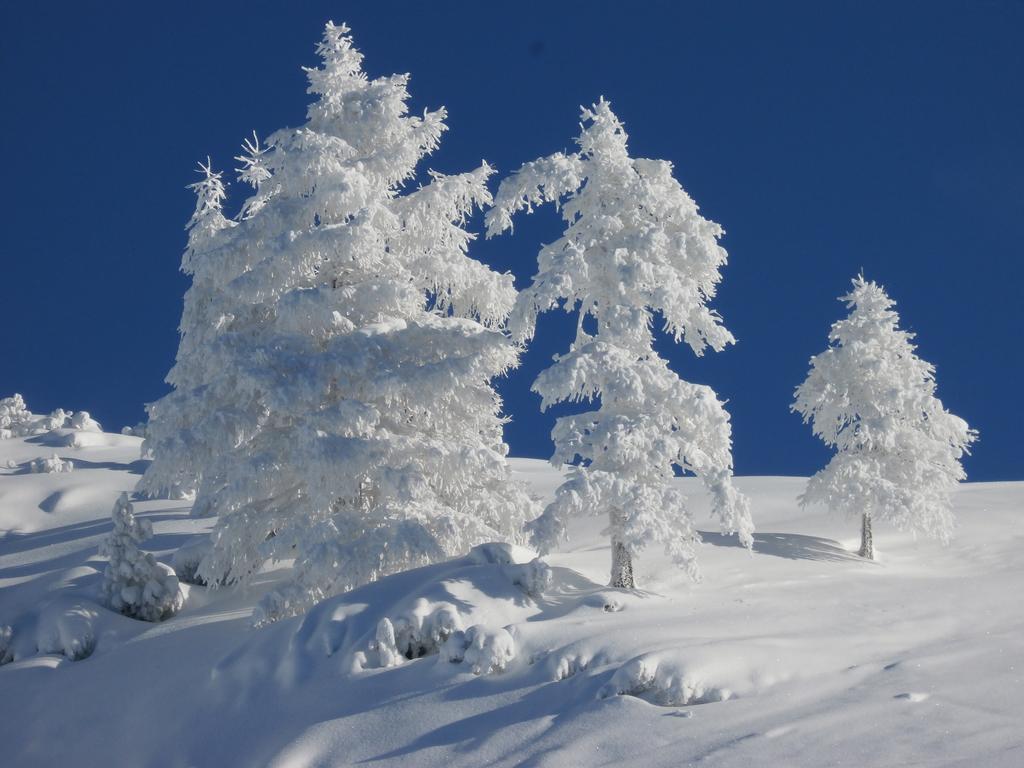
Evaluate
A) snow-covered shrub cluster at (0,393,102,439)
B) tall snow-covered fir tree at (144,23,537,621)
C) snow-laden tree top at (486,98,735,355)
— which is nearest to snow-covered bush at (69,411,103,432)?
snow-covered shrub cluster at (0,393,102,439)

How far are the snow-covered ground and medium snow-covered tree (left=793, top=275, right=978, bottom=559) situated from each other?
2765 millimetres

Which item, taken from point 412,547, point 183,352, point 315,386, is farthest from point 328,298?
point 183,352

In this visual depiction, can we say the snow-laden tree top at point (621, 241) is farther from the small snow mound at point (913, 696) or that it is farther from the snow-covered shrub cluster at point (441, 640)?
the small snow mound at point (913, 696)

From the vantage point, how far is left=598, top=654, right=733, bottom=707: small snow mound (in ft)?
35.6

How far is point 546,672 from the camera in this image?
12016mm

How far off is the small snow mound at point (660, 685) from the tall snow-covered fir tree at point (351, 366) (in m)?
5.82

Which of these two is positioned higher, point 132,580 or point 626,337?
point 626,337

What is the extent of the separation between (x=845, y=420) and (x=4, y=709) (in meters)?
20.7

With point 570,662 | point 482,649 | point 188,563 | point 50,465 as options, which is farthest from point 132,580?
point 50,465

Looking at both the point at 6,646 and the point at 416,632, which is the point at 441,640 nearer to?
the point at 416,632

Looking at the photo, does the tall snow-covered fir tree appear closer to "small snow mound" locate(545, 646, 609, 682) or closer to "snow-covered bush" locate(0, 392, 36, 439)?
"small snow mound" locate(545, 646, 609, 682)

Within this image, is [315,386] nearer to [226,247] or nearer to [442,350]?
[442,350]

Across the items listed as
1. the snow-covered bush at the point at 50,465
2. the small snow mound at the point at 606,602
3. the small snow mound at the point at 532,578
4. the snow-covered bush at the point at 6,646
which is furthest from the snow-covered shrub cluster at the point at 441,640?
the snow-covered bush at the point at 50,465

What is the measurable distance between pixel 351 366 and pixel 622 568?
19.9ft
